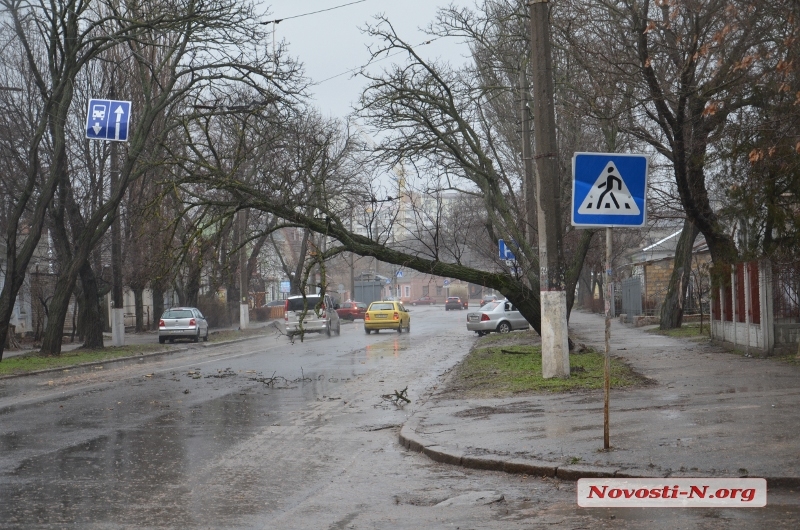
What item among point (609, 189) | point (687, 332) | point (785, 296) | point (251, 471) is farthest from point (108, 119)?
point (687, 332)

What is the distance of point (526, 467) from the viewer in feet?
28.8

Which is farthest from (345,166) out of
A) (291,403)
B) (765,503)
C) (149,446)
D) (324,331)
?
(765,503)

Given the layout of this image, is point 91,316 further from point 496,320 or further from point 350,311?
point 350,311

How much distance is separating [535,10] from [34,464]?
10.5m

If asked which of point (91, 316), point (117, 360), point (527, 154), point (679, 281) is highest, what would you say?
point (527, 154)

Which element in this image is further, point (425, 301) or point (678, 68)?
point (425, 301)

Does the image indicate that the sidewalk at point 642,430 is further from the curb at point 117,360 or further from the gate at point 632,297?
the gate at point 632,297

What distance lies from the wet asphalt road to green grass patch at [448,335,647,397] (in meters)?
1.04

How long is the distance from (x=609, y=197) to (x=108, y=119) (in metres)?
17.6

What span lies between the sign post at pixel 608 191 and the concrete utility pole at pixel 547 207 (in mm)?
6221

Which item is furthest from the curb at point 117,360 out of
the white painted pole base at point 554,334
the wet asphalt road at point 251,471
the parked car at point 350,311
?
the parked car at point 350,311

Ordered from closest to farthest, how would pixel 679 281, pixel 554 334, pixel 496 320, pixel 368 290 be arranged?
1. pixel 554 334
2. pixel 679 281
3. pixel 496 320
4. pixel 368 290

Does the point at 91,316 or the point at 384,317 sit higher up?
the point at 91,316

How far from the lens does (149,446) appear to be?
36.5 feet
